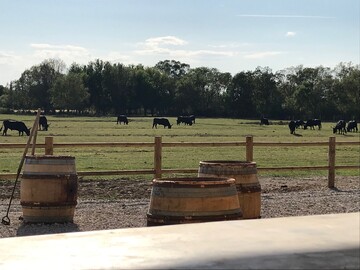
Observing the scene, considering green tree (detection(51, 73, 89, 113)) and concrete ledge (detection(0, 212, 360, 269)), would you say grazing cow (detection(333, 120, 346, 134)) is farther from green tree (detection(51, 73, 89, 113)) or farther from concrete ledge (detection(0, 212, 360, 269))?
green tree (detection(51, 73, 89, 113))

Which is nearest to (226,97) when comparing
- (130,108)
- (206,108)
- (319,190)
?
(206,108)

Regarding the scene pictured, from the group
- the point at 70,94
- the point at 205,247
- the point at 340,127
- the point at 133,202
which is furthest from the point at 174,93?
the point at 205,247

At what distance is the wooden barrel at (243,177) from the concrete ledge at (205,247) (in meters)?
3.08

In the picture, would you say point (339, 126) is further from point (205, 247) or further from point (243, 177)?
point (205, 247)

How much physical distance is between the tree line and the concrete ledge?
335ft

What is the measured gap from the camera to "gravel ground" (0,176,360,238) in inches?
365

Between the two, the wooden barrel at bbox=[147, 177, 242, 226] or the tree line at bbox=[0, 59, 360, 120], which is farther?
the tree line at bbox=[0, 59, 360, 120]

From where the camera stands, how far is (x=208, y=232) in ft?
11.1

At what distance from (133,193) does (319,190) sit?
14.0 ft

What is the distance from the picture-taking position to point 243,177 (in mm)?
6953

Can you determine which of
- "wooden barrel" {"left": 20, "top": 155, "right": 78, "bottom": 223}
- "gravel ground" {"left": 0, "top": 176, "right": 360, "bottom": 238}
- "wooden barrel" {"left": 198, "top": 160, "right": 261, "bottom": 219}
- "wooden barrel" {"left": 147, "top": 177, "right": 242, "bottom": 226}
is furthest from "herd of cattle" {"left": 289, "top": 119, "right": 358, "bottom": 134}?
"wooden barrel" {"left": 147, "top": 177, "right": 242, "bottom": 226}

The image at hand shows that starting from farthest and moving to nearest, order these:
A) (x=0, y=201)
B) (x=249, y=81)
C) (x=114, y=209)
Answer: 1. (x=249, y=81)
2. (x=0, y=201)
3. (x=114, y=209)

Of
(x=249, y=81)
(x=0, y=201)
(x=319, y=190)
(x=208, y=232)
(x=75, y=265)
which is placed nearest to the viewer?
(x=75, y=265)

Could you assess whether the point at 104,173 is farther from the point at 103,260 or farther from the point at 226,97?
the point at 226,97
